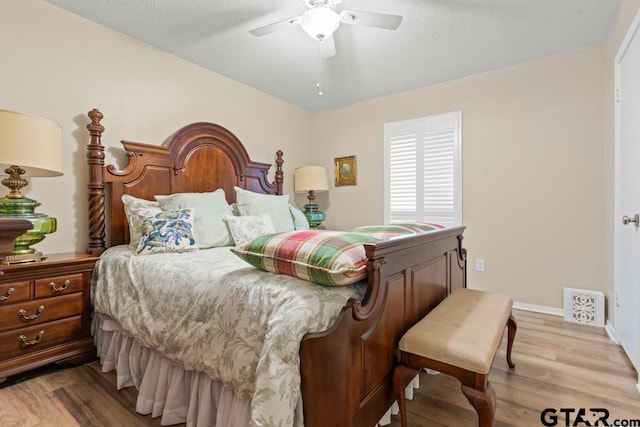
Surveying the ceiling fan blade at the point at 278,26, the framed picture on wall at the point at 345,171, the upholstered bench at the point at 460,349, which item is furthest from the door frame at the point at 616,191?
the framed picture on wall at the point at 345,171

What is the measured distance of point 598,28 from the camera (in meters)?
2.48

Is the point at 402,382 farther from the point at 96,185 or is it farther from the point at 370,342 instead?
the point at 96,185

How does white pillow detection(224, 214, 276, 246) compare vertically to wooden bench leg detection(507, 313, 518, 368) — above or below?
above

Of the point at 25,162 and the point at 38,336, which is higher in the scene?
the point at 25,162

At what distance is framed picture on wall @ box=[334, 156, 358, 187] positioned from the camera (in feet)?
13.9

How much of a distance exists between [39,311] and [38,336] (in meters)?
0.15

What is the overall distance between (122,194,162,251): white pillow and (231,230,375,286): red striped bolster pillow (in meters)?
1.19

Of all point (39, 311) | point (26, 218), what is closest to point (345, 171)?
point (26, 218)

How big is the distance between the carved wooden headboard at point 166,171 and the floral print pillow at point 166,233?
0.45 meters

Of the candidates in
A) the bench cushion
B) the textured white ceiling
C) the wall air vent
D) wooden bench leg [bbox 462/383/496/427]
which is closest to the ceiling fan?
the textured white ceiling

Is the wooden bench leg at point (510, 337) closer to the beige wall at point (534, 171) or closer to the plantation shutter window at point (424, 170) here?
the beige wall at point (534, 171)

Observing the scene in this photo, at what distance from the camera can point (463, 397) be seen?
171cm

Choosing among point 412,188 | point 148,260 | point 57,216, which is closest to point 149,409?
point 148,260

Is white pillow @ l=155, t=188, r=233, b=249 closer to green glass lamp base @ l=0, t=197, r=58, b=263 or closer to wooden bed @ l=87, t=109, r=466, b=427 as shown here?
wooden bed @ l=87, t=109, r=466, b=427
